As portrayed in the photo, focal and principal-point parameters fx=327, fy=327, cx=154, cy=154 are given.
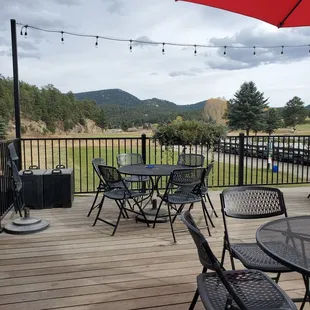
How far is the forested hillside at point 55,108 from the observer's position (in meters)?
Answer: 11.7

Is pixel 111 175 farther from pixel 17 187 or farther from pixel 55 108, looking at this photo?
pixel 55 108

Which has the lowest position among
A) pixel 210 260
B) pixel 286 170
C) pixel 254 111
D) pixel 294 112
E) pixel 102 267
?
pixel 286 170

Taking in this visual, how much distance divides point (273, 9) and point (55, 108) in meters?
11.1

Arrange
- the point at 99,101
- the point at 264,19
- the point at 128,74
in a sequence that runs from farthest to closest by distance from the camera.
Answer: the point at 128,74
the point at 99,101
the point at 264,19

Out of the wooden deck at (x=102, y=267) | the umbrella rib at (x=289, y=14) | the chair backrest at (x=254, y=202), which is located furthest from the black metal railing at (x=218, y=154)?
the chair backrest at (x=254, y=202)

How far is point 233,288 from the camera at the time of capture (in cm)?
156

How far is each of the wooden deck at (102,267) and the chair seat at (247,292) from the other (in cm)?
57

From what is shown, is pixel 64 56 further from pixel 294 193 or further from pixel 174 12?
pixel 294 193

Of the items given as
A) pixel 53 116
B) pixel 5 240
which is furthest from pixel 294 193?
pixel 53 116

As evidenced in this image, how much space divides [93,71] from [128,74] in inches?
58.0

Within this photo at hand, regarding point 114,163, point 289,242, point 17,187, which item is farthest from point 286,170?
point 289,242

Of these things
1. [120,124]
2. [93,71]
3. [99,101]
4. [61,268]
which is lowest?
[61,268]

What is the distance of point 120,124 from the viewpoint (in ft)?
32.1

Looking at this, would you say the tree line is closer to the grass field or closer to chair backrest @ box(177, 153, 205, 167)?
the grass field
